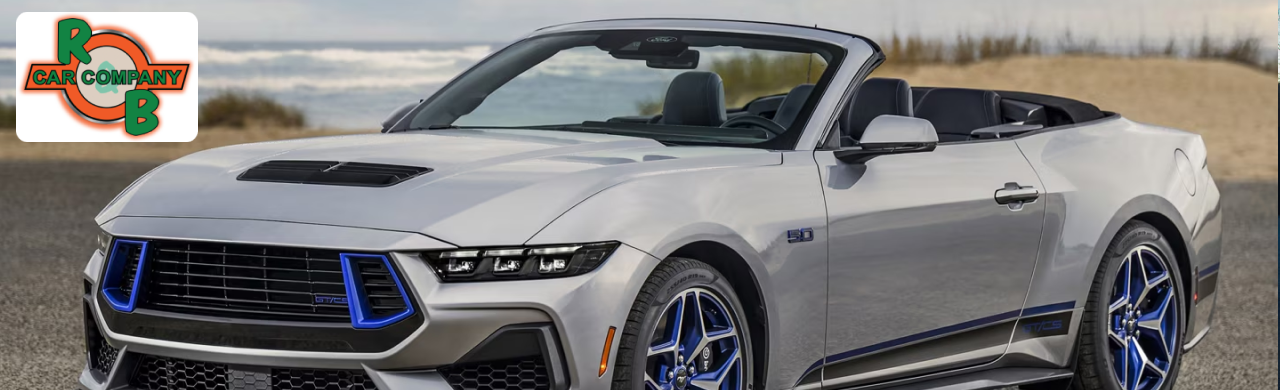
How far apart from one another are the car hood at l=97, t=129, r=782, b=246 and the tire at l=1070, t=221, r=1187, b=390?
1.90 meters

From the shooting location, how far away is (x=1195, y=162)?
25.5 feet

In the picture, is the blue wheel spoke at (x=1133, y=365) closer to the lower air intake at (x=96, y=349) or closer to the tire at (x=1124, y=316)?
the tire at (x=1124, y=316)

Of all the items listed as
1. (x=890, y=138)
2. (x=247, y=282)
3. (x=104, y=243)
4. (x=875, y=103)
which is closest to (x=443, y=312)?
(x=247, y=282)

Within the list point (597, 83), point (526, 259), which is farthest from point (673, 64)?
point (597, 83)

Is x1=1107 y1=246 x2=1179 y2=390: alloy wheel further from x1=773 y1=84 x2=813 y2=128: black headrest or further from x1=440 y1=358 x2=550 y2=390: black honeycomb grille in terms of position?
x1=440 y1=358 x2=550 y2=390: black honeycomb grille

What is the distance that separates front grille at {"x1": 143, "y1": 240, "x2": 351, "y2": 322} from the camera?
15.5 ft

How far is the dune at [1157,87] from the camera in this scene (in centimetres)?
3753

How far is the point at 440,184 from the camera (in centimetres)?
493

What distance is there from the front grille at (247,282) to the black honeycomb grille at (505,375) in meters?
0.37

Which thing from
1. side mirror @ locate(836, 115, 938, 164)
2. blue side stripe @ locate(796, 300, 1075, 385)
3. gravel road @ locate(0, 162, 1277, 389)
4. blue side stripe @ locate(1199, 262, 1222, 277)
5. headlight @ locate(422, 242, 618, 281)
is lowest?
gravel road @ locate(0, 162, 1277, 389)

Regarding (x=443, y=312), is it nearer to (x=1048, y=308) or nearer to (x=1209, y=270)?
(x=1048, y=308)

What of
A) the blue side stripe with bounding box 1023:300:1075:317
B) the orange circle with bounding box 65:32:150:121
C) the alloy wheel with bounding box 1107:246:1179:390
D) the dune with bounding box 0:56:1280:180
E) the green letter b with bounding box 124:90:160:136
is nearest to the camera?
the blue side stripe with bounding box 1023:300:1075:317

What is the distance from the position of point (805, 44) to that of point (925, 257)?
3.31 ft

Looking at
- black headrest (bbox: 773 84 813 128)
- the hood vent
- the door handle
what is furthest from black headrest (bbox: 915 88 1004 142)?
the hood vent
